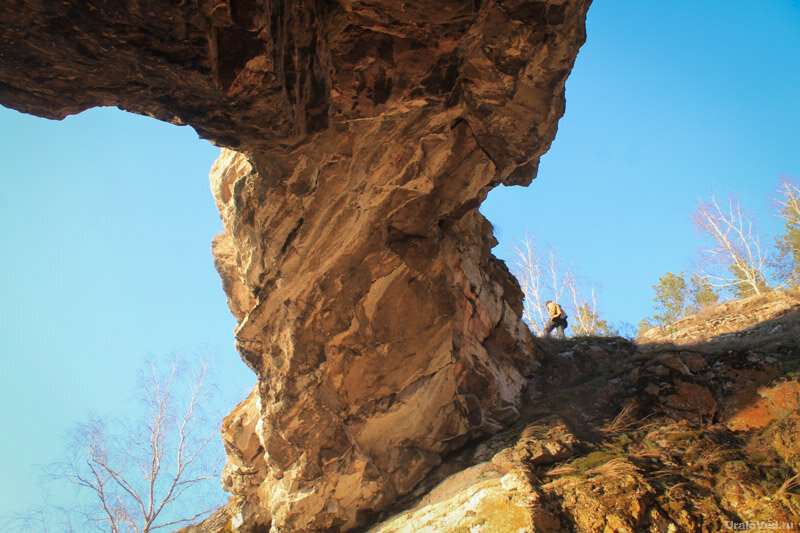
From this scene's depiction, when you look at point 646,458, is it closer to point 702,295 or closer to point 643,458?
point 643,458

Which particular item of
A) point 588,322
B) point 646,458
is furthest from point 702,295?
point 646,458

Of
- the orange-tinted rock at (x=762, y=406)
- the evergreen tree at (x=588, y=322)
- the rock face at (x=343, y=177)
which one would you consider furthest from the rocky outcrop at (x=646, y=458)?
the evergreen tree at (x=588, y=322)

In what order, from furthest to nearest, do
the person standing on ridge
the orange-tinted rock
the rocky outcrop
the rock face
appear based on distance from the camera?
the person standing on ridge → the orange-tinted rock → the rocky outcrop → the rock face

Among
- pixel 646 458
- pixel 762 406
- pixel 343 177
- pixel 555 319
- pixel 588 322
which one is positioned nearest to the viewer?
pixel 343 177

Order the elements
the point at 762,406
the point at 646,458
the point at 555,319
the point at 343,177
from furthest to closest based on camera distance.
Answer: the point at 555,319, the point at 762,406, the point at 646,458, the point at 343,177

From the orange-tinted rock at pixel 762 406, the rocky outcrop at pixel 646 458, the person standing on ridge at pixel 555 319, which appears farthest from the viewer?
the person standing on ridge at pixel 555 319

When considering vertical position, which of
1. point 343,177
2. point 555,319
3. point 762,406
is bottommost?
point 762,406

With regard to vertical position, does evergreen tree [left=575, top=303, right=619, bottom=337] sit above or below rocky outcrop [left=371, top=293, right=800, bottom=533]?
above

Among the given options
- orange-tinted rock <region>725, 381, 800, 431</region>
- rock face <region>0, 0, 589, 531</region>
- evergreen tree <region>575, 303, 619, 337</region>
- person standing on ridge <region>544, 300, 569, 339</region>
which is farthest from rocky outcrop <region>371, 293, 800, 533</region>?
evergreen tree <region>575, 303, 619, 337</region>

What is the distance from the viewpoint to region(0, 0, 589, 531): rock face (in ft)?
12.8

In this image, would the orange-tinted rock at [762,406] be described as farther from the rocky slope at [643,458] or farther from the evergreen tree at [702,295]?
the evergreen tree at [702,295]

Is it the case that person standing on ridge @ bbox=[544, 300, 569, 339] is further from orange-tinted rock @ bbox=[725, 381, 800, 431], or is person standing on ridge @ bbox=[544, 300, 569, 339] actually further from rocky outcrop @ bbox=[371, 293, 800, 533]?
orange-tinted rock @ bbox=[725, 381, 800, 431]

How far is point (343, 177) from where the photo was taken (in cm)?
672

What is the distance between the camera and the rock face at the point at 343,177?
3887mm
